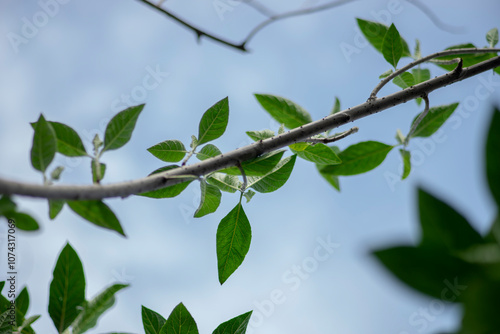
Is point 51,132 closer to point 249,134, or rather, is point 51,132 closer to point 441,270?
point 249,134

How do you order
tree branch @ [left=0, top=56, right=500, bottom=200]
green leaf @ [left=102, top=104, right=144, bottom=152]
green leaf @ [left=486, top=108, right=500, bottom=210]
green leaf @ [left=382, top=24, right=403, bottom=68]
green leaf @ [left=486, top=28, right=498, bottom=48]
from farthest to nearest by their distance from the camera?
green leaf @ [left=486, top=28, right=498, bottom=48]
green leaf @ [left=382, top=24, right=403, bottom=68]
green leaf @ [left=102, top=104, right=144, bottom=152]
tree branch @ [left=0, top=56, right=500, bottom=200]
green leaf @ [left=486, top=108, right=500, bottom=210]

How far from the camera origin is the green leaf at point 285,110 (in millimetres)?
1135

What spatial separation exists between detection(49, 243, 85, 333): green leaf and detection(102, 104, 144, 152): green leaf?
27 cm

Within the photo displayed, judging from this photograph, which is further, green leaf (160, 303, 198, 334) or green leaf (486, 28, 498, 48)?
green leaf (486, 28, 498, 48)

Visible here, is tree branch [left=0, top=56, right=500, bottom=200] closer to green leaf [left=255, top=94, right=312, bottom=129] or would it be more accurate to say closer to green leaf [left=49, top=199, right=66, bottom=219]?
green leaf [left=49, top=199, right=66, bottom=219]

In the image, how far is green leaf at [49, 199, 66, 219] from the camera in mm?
690

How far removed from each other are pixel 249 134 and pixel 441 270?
0.71 metres

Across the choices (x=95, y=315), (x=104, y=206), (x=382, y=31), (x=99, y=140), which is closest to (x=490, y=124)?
(x=104, y=206)

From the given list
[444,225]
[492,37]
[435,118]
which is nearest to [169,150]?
[444,225]

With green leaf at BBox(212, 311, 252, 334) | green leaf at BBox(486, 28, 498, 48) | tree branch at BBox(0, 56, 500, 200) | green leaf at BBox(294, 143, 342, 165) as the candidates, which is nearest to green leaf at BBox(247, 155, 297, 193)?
green leaf at BBox(294, 143, 342, 165)

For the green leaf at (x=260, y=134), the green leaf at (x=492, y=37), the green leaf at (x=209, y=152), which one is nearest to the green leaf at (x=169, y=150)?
the green leaf at (x=209, y=152)

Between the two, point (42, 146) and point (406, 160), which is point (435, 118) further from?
point (42, 146)

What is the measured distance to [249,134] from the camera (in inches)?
40.9

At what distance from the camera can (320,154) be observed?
3.34 ft
